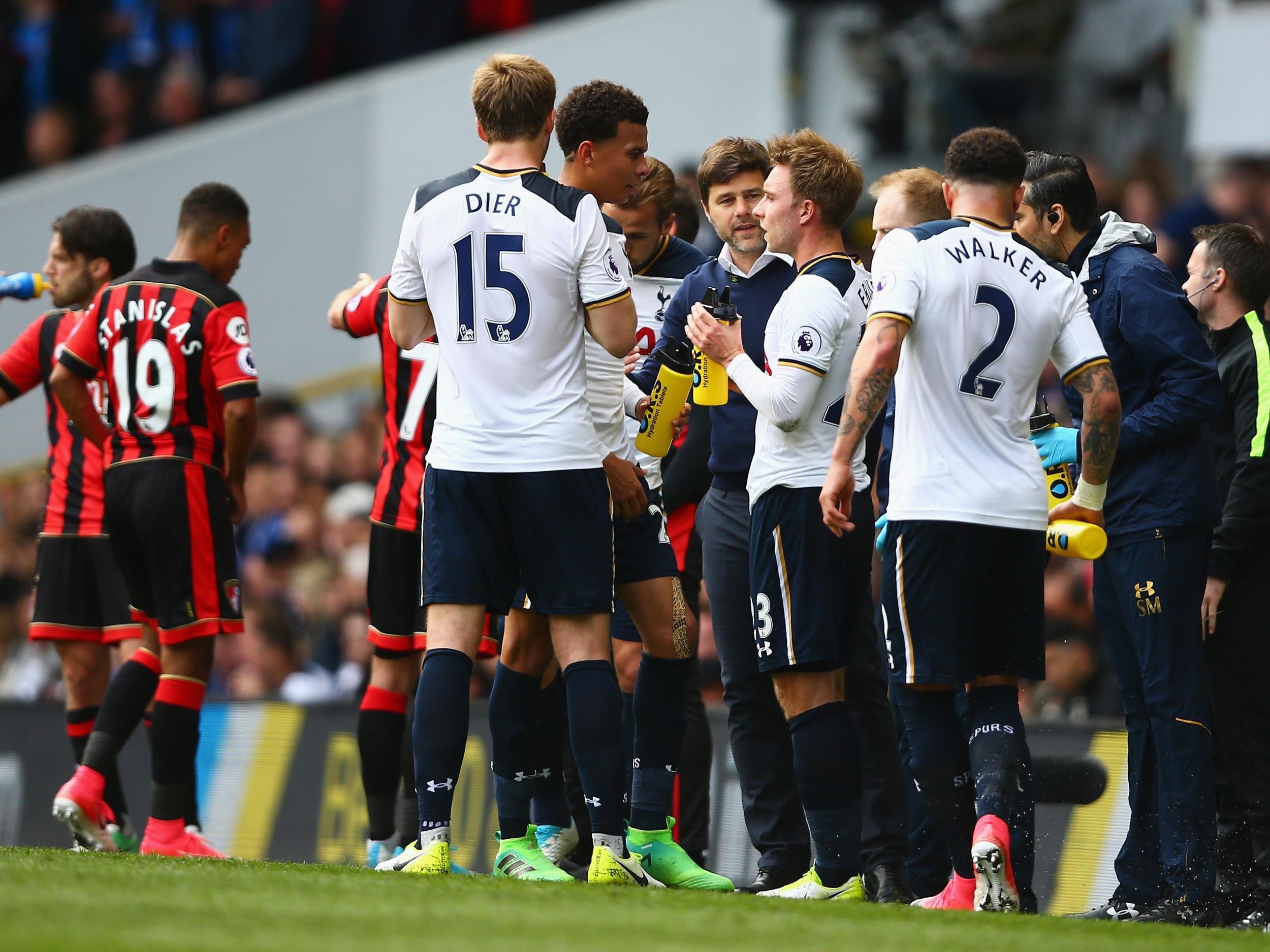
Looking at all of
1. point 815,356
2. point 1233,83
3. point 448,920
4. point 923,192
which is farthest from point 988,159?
point 1233,83

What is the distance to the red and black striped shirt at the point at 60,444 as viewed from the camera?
7.46 meters

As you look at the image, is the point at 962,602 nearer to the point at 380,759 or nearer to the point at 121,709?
the point at 380,759

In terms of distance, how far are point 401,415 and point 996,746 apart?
8.97 feet

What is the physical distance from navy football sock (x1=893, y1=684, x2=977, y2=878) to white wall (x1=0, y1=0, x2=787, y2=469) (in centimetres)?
835

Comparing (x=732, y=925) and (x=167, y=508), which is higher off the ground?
(x=167, y=508)

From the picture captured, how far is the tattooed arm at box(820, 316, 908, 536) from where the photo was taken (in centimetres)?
498

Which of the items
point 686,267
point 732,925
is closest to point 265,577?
point 686,267

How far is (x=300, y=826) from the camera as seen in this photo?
8789 millimetres

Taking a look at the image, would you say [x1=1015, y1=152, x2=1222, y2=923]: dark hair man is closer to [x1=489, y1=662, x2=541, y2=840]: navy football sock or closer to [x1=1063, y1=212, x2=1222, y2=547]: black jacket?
[x1=1063, y1=212, x2=1222, y2=547]: black jacket

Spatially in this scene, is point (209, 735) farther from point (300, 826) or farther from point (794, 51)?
point (794, 51)

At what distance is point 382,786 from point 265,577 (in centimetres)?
603

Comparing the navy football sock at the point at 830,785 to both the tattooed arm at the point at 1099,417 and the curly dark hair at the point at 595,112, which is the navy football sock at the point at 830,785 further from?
the curly dark hair at the point at 595,112

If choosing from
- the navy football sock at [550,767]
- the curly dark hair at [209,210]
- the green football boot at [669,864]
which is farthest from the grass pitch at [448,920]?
the curly dark hair at [209,210]

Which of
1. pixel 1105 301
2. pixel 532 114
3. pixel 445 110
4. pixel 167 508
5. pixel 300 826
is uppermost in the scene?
pixel 445 110
